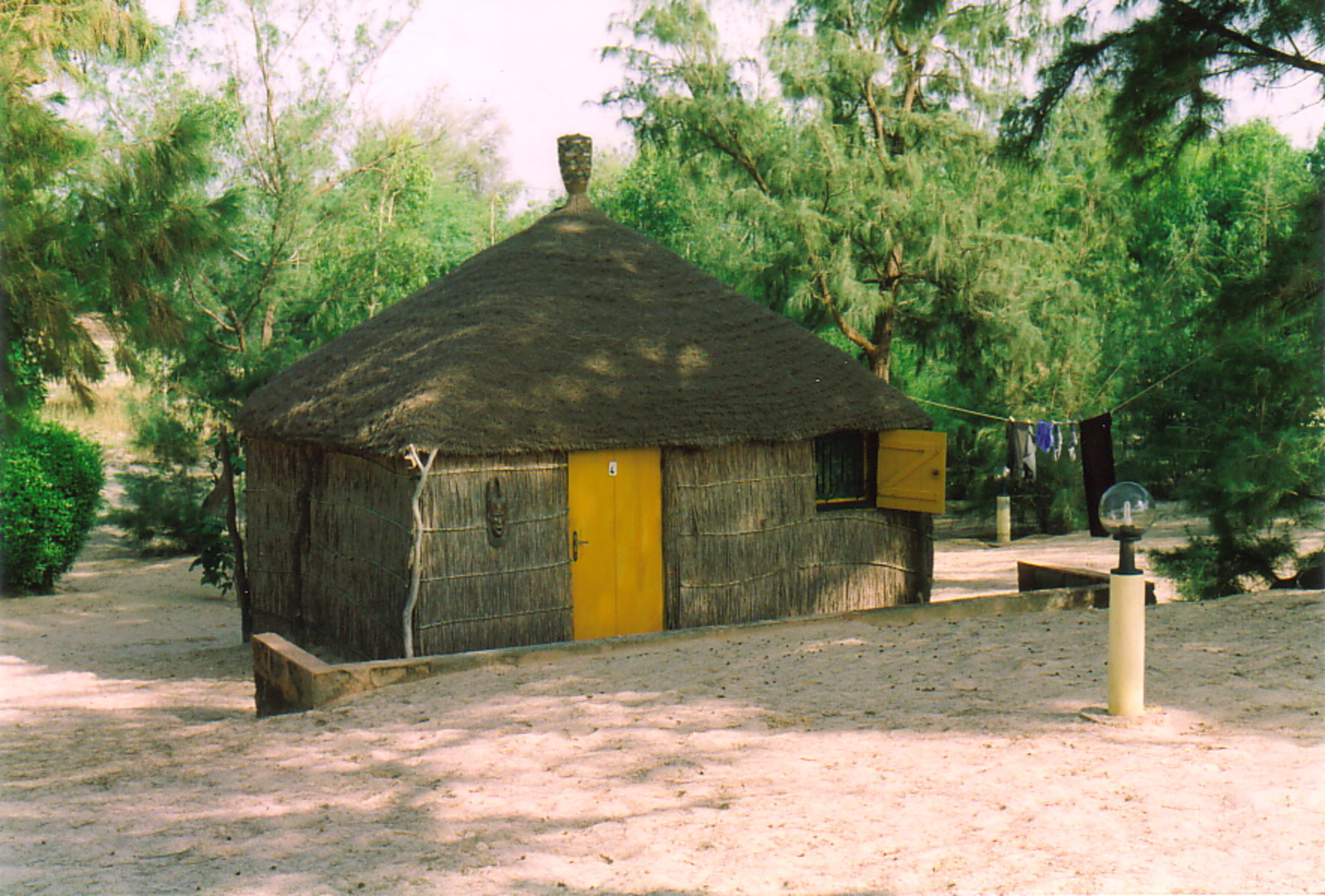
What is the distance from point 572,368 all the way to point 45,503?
31.7 ft

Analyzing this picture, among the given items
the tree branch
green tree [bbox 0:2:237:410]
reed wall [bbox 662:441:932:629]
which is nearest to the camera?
the tree branch

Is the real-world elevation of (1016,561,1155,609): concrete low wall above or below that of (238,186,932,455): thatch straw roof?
below

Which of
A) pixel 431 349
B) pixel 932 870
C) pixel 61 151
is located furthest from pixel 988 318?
pixel 932 870

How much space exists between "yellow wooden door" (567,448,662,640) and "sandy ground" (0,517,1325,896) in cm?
139

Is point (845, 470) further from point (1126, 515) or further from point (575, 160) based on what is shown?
point (1126, 515)

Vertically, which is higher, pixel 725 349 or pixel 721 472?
pixel 725 349

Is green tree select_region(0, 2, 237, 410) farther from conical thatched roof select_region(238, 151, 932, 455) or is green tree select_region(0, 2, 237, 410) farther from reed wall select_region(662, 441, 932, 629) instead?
reed wall select_region(662, 441, 932, 629)

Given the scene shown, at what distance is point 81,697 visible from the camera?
9.84 meters

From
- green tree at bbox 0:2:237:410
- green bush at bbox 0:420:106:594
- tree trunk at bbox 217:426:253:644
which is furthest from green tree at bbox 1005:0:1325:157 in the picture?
green bush at bbox 0:420:106:594

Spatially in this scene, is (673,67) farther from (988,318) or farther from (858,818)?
(858,818)

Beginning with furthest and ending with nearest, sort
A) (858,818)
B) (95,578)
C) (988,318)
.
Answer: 1. (95,578)
2. (988,318)
3. (858,818)

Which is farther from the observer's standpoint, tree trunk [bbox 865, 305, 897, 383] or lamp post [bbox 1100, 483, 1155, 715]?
tree trunk [bbox 865, 305, 897, 383]

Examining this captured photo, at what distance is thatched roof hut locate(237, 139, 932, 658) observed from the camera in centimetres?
933

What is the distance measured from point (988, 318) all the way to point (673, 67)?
5945 millimetres
